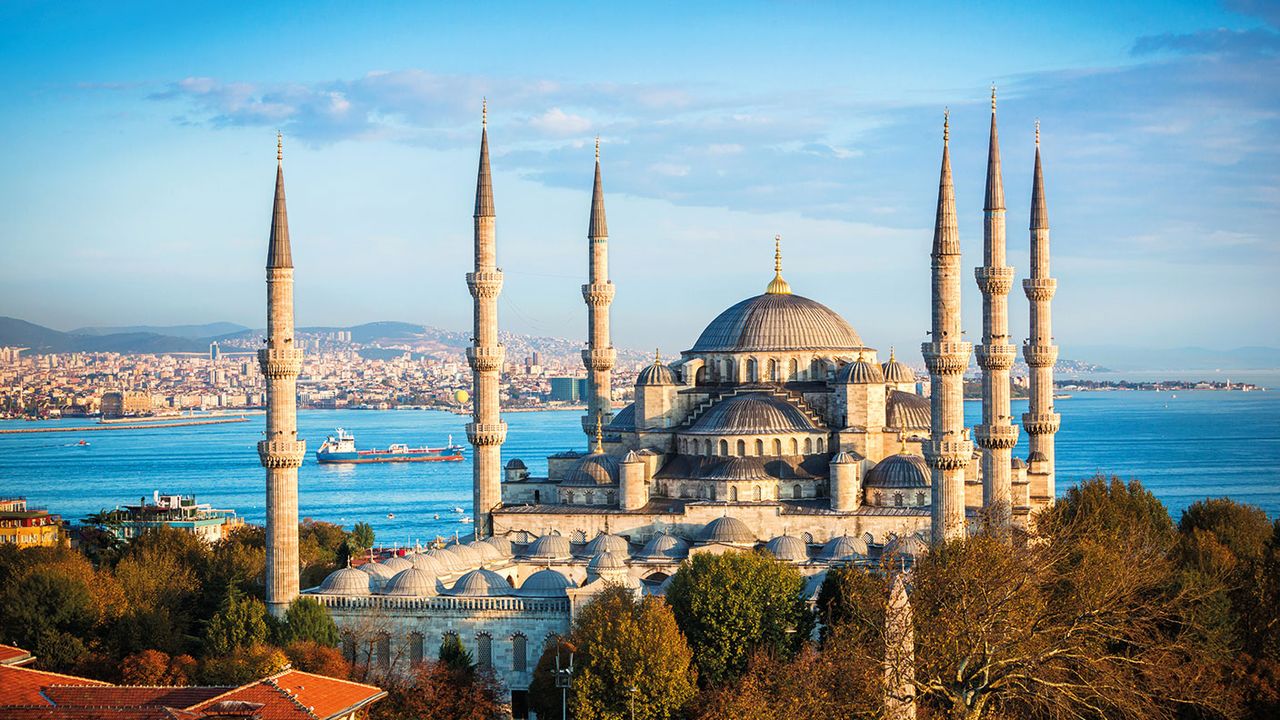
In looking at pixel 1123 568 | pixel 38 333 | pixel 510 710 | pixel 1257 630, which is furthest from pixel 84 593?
pixel 38 333

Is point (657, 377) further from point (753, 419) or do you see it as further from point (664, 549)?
point (664, 549)

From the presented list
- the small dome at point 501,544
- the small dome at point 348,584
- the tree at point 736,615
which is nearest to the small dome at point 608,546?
the small dome at point 501,544

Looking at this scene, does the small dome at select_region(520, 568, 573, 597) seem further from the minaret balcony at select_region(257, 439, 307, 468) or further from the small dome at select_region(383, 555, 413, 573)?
the minaret balcony at select_region(257, 439, 307, 468)

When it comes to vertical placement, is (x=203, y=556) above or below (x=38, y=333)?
below

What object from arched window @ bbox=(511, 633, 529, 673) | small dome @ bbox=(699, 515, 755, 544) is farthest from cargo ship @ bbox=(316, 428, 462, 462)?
arched window @ bbox=(511, 633, 529, 673)

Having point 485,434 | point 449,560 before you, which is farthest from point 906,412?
point 449,560

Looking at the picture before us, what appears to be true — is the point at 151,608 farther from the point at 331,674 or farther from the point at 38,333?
the point at 38,333
